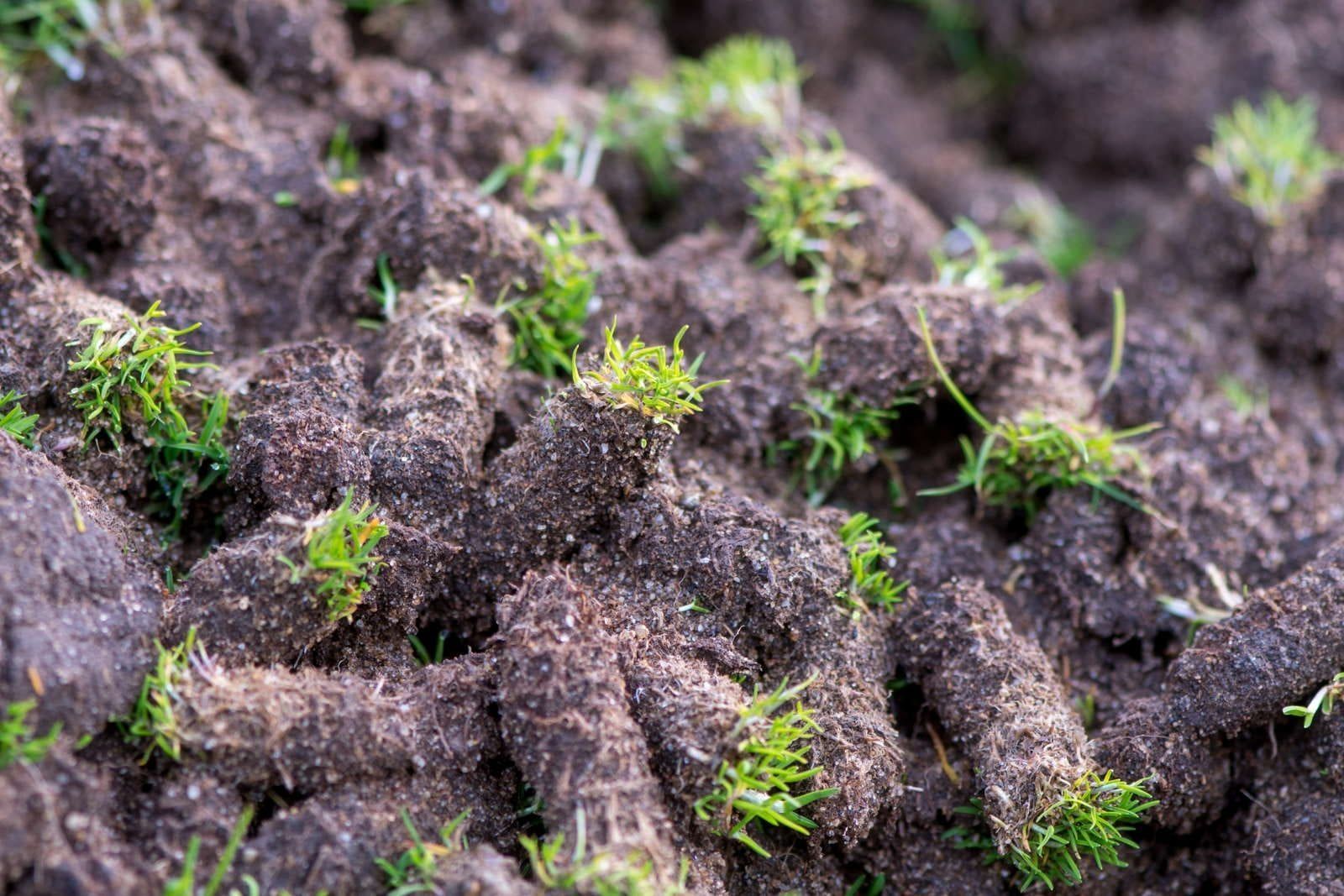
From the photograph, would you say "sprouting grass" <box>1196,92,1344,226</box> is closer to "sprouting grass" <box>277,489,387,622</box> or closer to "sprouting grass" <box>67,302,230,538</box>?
"sprouting grass" <box>277,489,387,622</box>

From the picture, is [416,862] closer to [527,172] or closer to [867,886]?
[867,886]

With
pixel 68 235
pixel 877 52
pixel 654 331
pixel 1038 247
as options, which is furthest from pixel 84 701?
pixel 877 52

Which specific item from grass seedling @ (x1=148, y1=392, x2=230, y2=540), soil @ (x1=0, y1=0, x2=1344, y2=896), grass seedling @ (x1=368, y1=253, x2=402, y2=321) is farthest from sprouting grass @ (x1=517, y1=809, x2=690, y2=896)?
grass seedling @ (x1=368, y1=253, x2=402, y2=321)

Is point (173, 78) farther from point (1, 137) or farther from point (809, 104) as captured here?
point (809, 104)

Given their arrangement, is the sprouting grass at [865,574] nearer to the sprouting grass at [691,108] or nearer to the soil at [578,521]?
the soil at [578,521]

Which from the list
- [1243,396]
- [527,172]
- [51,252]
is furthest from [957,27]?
[51,252]
